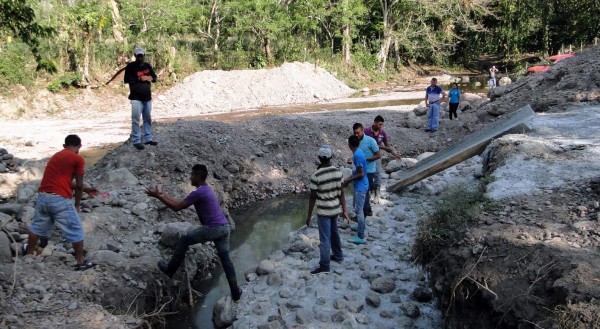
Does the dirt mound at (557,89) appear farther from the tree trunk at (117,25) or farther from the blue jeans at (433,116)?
the tree trunk at (117,25)

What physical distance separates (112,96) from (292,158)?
1459 centimetres

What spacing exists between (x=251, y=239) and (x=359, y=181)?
9.08 feet

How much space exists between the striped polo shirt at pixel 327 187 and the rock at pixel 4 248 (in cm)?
384

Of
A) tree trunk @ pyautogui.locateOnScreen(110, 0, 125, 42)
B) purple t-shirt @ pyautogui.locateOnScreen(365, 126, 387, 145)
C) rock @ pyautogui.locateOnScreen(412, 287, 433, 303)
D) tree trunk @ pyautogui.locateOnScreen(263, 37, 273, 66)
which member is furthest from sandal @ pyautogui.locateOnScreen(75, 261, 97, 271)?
tree trunk @ pyautogui.locateOnScreen(263, 37, 273, 66)

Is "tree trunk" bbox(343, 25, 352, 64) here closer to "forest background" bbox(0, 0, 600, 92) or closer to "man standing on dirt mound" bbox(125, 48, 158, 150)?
"forest background" bbox(0, 0, 600, 92)

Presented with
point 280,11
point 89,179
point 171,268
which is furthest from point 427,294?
point 280,11

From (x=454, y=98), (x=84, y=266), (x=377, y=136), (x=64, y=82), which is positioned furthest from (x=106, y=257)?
(x=64, y=82)

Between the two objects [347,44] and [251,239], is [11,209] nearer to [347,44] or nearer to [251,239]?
[251,239]

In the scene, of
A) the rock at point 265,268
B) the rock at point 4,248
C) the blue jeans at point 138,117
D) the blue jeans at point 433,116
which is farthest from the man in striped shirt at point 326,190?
the blue jeans at point 433,116

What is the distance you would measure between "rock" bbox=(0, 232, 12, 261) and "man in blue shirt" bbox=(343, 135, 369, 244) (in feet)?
14.2

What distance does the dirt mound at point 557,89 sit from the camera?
40.1 feet

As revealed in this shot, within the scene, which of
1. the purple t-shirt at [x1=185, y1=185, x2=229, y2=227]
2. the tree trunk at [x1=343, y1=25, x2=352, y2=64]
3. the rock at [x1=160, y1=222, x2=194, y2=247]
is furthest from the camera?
the tree trunk at [x1=343, y1=25, x2=352, y2=64]

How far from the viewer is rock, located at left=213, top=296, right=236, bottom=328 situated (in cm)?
585

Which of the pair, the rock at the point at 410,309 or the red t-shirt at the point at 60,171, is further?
the rock at the point at 410,309
